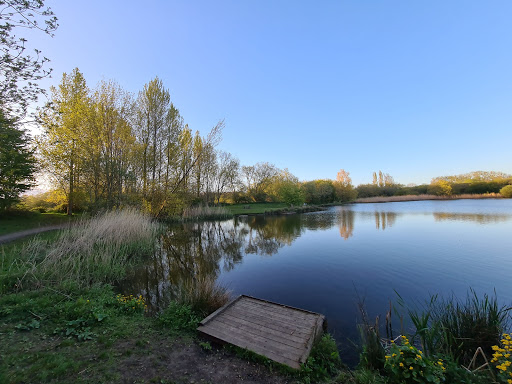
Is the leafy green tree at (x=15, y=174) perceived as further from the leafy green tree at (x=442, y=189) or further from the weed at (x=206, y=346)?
the leafy green tree at (x=442, y=189)

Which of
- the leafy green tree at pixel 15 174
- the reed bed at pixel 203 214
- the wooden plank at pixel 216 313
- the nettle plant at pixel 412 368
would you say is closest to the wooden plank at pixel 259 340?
the wooden plank at pixel 216 313

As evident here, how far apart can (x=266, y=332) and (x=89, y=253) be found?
598cm

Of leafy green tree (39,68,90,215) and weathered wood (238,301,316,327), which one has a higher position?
leafy green tree (39,68,90,215)

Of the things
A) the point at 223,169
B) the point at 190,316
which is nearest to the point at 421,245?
the point at 190,316

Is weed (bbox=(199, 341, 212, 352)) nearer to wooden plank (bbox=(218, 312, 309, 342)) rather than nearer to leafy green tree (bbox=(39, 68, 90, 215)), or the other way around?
wooden plank (bbox=(218, 312, 309, 342))

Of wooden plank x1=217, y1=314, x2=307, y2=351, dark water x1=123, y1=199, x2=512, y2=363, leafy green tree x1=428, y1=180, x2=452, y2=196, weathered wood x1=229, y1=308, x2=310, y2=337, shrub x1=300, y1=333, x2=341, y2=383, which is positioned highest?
leafy green tree x1=428, y1=180, x2=452, y2=196

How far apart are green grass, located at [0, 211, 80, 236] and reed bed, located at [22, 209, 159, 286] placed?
6.55 m

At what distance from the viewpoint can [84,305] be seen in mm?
4070

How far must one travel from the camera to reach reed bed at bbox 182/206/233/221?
2311 cm

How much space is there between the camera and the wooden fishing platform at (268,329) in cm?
327

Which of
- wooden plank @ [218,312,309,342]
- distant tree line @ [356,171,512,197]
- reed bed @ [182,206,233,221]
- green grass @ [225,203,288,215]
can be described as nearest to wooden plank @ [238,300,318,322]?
wooden plank @ [218,312,309,342]

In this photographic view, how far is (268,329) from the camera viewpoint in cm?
390

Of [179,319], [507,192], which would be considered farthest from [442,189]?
[179,319]

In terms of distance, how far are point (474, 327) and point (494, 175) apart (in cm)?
8948
